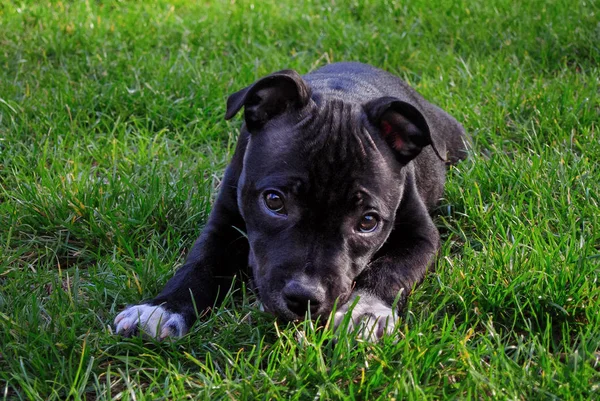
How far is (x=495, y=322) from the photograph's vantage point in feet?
12.8

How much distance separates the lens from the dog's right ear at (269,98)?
4.13 m

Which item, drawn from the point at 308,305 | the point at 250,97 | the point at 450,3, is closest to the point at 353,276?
the point at 308,305

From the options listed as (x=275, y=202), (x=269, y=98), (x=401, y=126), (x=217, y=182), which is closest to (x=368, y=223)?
(x=275, y=202)

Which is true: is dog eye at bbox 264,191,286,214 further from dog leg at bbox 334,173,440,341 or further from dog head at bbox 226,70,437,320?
dog leg at bbox 334,173,440,341

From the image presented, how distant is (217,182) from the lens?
5.62 meters

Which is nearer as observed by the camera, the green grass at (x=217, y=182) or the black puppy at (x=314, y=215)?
the green grass at (x=217, y=182)

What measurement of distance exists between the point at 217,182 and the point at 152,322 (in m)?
1.98

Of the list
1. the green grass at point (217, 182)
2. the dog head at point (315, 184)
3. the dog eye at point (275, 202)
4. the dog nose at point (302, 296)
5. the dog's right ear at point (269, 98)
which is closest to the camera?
the green grass at point (217, 182)

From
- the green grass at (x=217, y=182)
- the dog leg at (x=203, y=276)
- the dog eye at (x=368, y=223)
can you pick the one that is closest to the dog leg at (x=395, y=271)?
the green grass at (x=217, y=182)

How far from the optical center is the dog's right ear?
4133mm

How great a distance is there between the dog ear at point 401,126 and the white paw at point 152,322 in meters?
1.56

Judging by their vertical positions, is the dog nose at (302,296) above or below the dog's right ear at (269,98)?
below

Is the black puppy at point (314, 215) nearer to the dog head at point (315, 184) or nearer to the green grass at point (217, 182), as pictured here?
the dog head at point (315, 184)

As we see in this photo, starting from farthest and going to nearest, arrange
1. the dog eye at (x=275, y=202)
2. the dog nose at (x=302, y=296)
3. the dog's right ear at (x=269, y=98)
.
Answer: the dog's right ear at (x=269, y=98) < the dog eye at (x=275, y=202) < the dog nose at (x=302, y=296)
